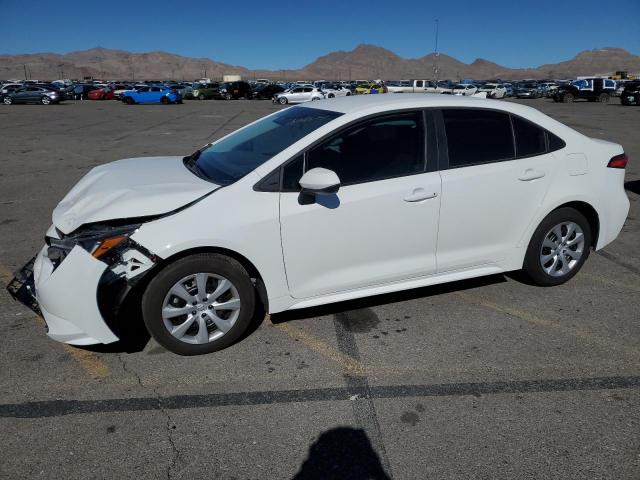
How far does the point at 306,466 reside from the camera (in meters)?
2.37

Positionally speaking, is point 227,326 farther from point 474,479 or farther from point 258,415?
point 474,479

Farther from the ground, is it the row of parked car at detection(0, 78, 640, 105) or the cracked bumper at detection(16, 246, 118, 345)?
the row of parked car at detection(0, 78, 640, 105)

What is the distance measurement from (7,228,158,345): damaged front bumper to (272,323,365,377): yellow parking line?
118cm

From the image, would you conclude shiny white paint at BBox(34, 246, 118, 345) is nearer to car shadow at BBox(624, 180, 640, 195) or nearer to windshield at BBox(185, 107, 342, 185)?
windshield at BBox(185, 107, 342, 185)

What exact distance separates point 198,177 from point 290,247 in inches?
35.8

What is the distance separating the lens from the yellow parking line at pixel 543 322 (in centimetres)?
340

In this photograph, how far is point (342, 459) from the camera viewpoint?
240cm

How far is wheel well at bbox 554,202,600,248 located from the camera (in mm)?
4125

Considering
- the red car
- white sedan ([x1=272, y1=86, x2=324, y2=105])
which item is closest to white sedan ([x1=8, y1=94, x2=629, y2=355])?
white sedan ([x1=272, y1=86, x2=324, y2=105])

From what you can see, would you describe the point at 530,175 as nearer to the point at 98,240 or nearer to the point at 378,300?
the point at 378,300

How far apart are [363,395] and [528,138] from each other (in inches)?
98.4

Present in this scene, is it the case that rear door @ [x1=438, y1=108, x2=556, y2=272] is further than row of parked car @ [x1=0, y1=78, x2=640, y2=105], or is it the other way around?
row of parked car @ [x1=0, y1=78, x2=640, y2=105]

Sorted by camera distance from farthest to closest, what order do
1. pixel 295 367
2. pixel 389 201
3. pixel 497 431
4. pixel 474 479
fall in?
pixel 389 201, pixel 295 367, pixel 497 431, pixel 474 479

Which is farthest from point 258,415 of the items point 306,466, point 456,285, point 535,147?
point 535,147
